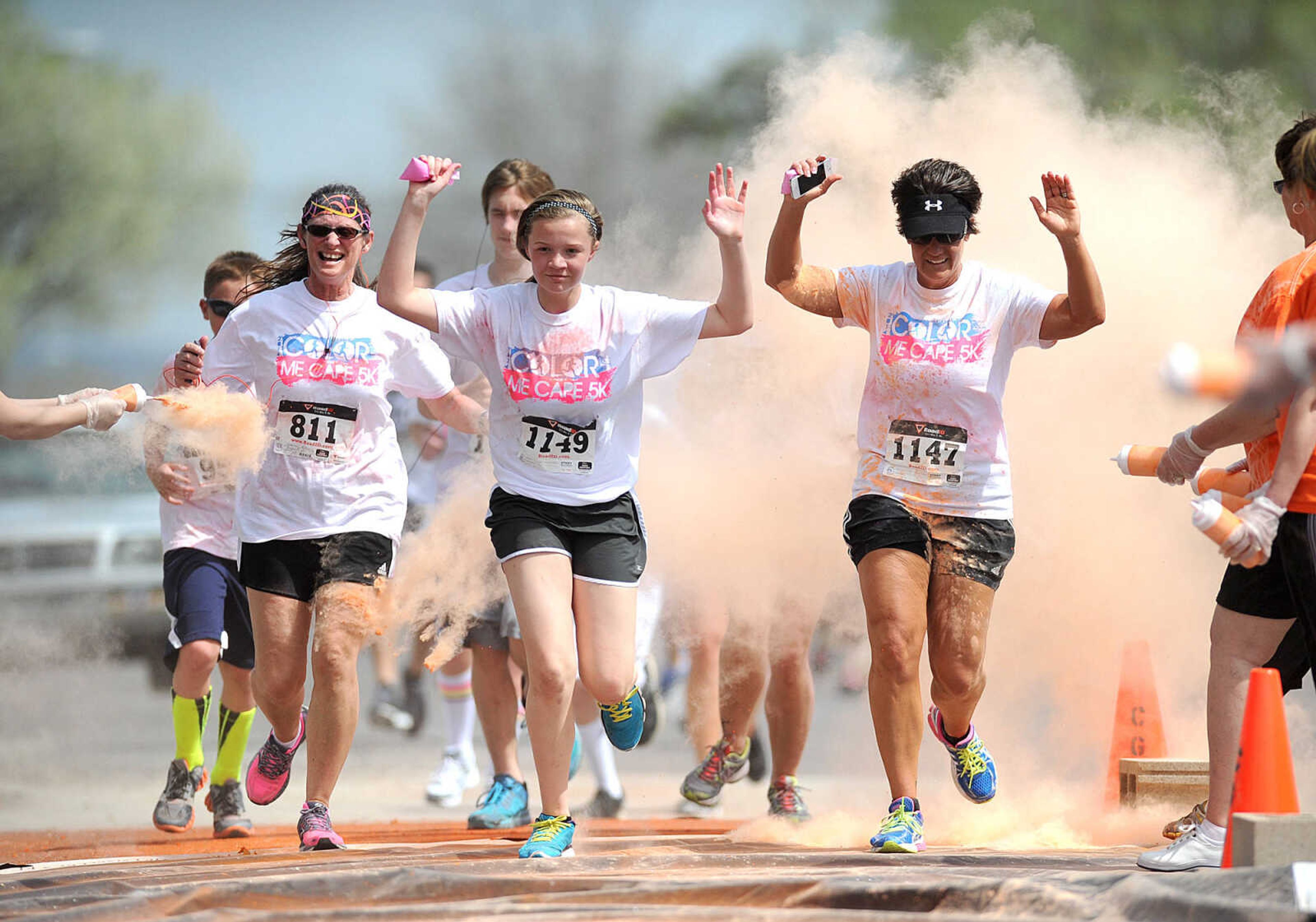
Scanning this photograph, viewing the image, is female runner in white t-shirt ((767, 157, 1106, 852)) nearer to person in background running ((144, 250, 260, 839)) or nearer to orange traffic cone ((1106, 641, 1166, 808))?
orange traffic cone ((1106, 641, 1166, 808))

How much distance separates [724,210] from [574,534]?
3.78 ft

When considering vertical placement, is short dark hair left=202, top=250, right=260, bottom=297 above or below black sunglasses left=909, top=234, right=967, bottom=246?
above

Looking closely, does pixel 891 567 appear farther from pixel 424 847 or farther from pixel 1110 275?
pixel 1110 275

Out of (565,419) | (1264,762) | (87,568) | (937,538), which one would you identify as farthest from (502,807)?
(87,568)

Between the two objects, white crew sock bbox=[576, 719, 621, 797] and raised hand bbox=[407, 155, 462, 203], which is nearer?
raised hand bbox=[407, 155, 462, 203]

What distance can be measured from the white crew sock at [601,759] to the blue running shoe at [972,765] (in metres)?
2.17

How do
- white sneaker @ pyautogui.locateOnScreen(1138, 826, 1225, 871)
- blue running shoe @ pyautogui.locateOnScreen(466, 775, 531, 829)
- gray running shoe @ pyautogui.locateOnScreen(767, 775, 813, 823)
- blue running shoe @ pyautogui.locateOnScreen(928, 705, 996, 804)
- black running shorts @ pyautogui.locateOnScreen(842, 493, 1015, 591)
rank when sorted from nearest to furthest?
white sneaker @ pyautogui.locateOnScreen(1138, 826, 1225, 871) < black running shorts @ pyautogui.locateOnScreen(842, 493, 1015, 591) < blue running shoe @ pyautogui.locateOnScreen(928, 705, 996, 804) < gray running shoe @ pyautogui.locateOnScreen(767, 775, 813, 823) < blue running shoe @ pyautogui.locateOnScreen(466, 775, 531, 829)

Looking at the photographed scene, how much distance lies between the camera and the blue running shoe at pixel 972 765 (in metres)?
5.71

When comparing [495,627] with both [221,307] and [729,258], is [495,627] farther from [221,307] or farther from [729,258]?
[729,258]

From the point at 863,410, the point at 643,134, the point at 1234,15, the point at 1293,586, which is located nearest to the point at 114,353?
the point at 643,134

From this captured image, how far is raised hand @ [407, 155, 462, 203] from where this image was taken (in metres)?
5.36

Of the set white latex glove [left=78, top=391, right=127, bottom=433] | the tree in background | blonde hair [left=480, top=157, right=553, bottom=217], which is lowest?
white latex glove [left=78, top=391, right=127, bottom=433]

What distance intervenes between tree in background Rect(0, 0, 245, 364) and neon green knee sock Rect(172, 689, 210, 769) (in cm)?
1584

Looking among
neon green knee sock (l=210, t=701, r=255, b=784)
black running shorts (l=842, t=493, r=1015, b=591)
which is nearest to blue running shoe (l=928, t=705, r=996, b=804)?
black running shorts (l=842, t=493, r=1015, b=591)
